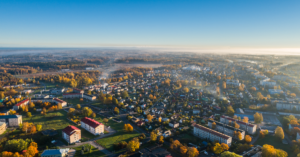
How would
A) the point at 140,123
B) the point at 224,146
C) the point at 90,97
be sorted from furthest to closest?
the point at 90,97
the point at 140,123
the point at 224,146

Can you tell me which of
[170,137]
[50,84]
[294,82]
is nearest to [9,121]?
[170,137]

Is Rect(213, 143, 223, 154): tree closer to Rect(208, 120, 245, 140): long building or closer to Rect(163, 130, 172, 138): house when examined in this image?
Rect(208, 120, 245, 140): long building

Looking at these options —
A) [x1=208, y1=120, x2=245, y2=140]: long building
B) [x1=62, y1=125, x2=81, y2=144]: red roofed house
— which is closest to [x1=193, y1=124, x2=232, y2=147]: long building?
[x1=208, y1=120, x2=245, y2=140]: long building

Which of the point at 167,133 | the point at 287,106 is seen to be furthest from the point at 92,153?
the point at 287,106

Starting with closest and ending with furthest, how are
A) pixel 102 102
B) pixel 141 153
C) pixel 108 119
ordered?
pixel 141 153 → pixel 108 119 → pixel 102 102

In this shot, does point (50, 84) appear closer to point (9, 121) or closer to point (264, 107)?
point (9, 121)

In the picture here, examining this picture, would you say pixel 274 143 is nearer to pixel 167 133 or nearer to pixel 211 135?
pixel 211 135
